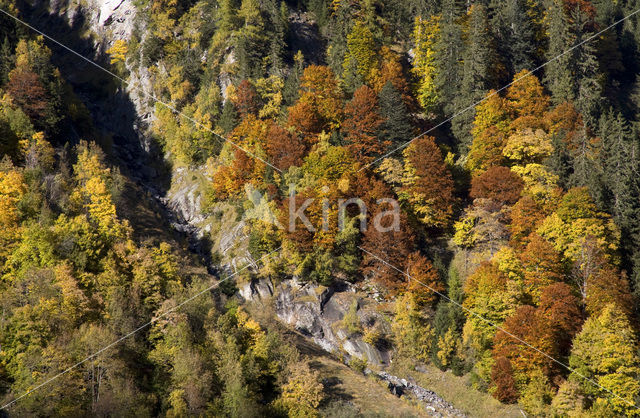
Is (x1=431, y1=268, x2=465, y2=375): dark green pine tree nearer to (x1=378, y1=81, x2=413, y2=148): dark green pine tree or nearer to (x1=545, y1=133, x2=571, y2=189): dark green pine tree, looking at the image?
(x1=545, y1=133, x2=571, y2=189): dark green pine tree

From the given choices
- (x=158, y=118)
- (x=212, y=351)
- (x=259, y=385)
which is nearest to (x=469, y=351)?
(x=259, y=385)

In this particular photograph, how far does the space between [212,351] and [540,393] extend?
25.7 metres

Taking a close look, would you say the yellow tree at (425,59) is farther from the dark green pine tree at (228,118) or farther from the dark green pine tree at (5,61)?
the dark green pine tree at (5,61)

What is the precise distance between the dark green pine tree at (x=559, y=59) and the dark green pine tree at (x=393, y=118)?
700 inches

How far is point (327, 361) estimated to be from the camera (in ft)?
163

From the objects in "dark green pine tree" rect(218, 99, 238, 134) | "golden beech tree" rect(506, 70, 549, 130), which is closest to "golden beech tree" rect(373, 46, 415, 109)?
"golden beech tree" rect(506, 70, 549, 130)

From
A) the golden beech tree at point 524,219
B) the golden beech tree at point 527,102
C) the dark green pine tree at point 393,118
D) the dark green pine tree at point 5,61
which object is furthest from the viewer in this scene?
the dark green pine tree at point 5,61

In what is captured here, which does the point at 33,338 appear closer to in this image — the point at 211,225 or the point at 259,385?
the point at 259,385

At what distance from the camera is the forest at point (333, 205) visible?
42844 millimetres

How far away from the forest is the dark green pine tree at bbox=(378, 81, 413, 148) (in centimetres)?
30

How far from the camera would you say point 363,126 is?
198ft

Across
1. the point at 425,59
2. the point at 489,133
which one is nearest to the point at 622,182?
the point at 489,133

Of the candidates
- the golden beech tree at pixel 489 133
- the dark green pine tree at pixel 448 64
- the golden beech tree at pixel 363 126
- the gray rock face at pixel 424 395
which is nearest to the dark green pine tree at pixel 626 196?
the golden beech tree at pixel 489 133

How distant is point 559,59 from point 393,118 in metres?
21.8
